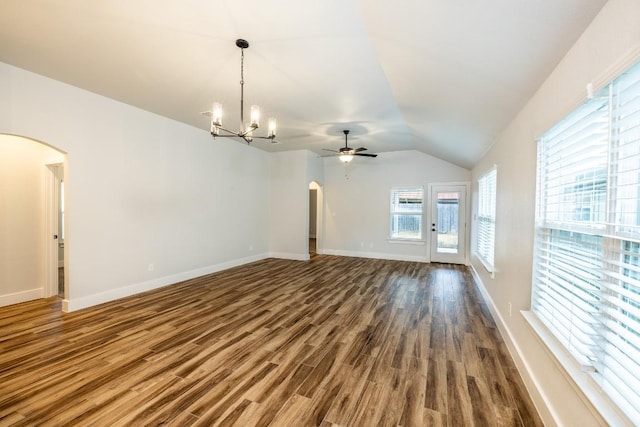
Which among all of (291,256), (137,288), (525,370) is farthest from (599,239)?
(291,256)

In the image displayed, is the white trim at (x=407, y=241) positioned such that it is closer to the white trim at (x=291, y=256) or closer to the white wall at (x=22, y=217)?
the white trim at (x=291, y=256)

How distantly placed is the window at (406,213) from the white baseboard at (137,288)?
451cm

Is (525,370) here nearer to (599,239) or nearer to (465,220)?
(599,239)

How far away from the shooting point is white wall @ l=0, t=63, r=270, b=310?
11.7 feet

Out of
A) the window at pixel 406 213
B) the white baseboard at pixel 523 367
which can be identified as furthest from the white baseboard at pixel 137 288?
the white baseboard at pixel 523 367

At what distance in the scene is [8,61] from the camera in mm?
3105

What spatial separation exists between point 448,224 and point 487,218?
8.40 ft

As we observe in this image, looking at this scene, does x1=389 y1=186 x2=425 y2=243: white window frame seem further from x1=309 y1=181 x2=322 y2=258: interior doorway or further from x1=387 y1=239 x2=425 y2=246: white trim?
x1=309 y1=181 x2=322 y2=258: interior doorway

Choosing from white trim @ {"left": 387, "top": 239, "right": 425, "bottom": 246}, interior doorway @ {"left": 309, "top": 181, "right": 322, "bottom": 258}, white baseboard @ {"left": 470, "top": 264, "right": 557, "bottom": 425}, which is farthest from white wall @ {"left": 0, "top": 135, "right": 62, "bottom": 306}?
white trim @ {"left": 387, "top": 239, "right": 425, "bottom": 246}

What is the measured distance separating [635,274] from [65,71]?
212 inches

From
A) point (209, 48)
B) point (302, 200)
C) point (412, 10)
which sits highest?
point (209, 48)

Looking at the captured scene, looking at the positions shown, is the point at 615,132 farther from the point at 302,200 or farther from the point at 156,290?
the point at 302,200

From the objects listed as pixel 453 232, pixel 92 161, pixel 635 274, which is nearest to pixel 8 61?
pixel 92 161

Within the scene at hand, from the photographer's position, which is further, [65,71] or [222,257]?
[222,257]
